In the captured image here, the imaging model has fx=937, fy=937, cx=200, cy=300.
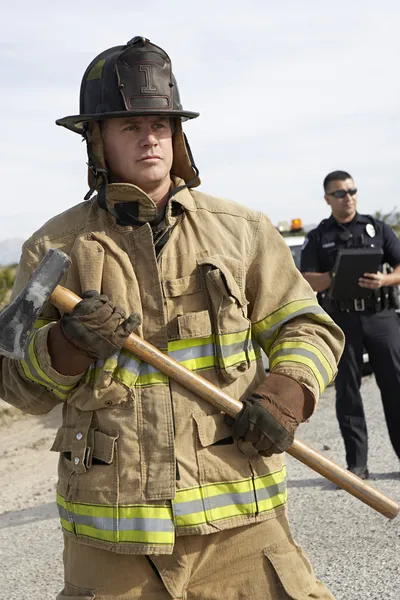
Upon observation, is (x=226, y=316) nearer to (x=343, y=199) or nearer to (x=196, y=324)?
(x=196, y=324)

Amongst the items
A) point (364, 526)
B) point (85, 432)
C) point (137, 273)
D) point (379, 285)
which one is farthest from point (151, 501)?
point (379, 285)

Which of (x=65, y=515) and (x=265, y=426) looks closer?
(x=265, y=426)

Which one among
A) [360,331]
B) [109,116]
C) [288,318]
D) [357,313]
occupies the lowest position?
[360,331]

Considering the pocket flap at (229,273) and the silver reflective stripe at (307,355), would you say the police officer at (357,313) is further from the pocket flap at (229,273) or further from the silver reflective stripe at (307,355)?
the pocket flap at (229,273)

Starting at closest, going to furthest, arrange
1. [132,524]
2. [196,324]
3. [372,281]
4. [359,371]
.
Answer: [132,524] < [196,324] < [372,281] < [359,371]

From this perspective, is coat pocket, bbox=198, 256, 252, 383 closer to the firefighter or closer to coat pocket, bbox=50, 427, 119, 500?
the firefighter

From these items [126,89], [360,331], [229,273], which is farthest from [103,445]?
[360,331]

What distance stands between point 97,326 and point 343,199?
4.53m

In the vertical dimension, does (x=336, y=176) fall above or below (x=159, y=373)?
below

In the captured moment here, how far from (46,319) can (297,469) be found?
14.5 ft

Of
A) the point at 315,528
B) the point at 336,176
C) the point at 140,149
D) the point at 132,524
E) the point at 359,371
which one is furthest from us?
the point at 336,176

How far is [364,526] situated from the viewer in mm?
5410

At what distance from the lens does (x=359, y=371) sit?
6.75m

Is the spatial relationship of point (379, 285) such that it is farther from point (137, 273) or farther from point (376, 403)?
point (137, 273)
